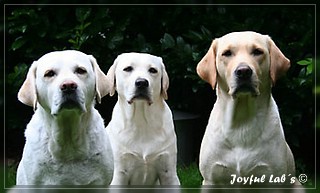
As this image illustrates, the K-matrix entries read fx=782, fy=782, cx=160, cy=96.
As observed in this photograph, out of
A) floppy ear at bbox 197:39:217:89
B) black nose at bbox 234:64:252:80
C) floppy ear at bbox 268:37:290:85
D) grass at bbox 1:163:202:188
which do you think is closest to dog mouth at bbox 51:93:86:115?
floppy ear at bbox 197:39:217:89

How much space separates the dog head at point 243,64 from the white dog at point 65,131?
0.61m

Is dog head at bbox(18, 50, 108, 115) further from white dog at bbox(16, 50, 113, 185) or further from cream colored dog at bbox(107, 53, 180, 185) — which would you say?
cream colored dog at bbox(107, 53, 180, 185)

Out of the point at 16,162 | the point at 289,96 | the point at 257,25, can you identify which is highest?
the point at 257,25

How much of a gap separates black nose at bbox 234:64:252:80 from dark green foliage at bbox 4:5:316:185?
1.47m

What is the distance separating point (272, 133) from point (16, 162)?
2769 millimetres

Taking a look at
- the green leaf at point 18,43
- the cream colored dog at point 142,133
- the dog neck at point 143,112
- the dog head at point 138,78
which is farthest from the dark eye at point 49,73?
the green leaf at point 18,43

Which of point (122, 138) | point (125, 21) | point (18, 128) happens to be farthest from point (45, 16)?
point (122, 138)

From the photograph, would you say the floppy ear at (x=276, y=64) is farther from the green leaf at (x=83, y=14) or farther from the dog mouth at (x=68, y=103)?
the green leaf at (x=83, y=14)

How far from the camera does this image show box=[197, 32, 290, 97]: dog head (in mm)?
4109

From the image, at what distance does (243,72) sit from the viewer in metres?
4.07

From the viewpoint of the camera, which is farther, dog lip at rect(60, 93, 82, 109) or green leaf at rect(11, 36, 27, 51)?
green leaf at rect(11, 36, 27, 51)

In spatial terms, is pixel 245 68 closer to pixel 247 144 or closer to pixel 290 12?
pixel 247 144

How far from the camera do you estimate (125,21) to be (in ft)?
19.0

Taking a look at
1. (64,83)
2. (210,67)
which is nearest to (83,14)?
(210,67)
